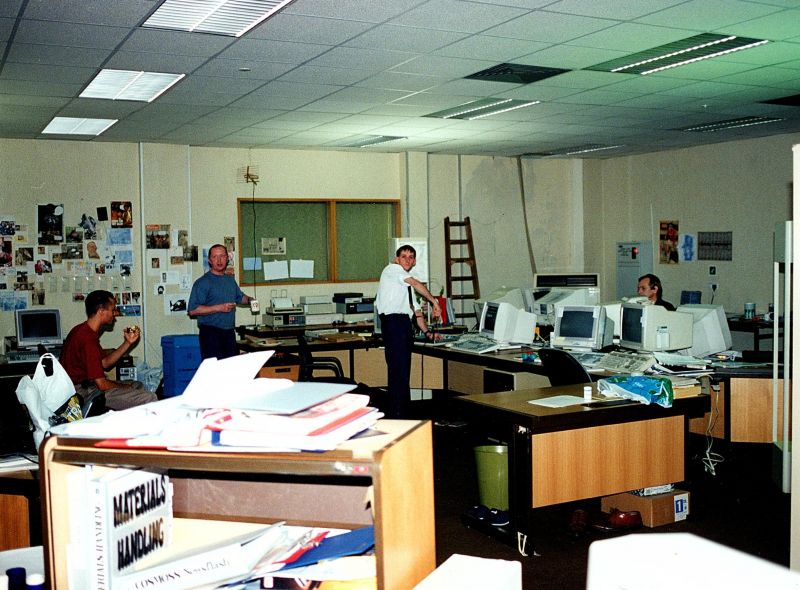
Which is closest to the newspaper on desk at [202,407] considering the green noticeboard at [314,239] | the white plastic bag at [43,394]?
the white plastic bag at [43,394]

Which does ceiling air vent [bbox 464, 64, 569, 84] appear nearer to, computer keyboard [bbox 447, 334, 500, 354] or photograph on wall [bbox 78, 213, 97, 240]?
computer keyboard [bbox 447, 334, 500, 354]

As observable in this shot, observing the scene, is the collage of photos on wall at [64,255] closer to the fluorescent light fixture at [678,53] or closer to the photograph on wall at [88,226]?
the photograph on wall at [88,226]

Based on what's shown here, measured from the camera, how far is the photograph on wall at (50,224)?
8406mm

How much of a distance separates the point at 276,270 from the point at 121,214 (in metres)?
1.82

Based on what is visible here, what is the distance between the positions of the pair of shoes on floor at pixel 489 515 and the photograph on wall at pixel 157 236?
5.46m

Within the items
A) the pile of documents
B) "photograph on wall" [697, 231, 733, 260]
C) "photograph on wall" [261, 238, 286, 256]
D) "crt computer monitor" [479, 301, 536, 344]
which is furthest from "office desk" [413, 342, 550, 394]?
the pile of documents

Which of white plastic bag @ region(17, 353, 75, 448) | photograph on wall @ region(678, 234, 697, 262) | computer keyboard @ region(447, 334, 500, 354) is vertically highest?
photograph on wall @ region(678, 234, 697, 262)

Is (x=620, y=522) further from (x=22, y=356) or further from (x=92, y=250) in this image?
(x=92, y=250)

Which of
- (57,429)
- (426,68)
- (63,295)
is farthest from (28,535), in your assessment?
(63,295)

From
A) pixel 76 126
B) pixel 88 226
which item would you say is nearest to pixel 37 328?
pixel 88 226

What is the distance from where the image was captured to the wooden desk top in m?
4.16

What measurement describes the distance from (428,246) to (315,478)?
8.42 m

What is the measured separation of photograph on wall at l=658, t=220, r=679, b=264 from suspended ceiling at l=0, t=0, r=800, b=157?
1.70m

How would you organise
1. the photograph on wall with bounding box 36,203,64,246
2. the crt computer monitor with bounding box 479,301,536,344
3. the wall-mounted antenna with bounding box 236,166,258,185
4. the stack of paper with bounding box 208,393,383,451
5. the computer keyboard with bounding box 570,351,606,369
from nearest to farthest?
the stack of paper with bounding box 208,393,383,451, the computer keyboard with bounding box 570,351,606,369, the crt computer monitor with bounding box 479,301,536,344, the photograph on wall with bounding box 36,203,64,246, the wall-mounted antenna with bounding box 236,166,258,185
